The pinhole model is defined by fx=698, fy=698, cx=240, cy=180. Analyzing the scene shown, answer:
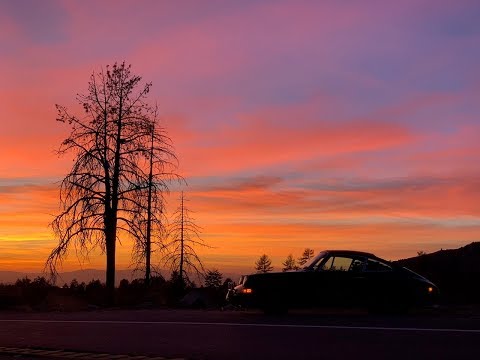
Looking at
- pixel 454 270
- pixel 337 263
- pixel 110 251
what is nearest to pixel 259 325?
pixel 337 263

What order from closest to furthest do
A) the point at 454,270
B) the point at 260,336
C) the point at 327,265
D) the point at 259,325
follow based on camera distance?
the point at 260,336
the point at 259,325
the point at 327,265
the point at 454,270

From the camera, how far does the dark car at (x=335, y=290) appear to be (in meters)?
18.9

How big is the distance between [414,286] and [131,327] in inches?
305

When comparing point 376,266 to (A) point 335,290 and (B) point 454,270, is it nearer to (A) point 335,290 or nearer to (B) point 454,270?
(A) point 335,290

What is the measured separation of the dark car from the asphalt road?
51cm

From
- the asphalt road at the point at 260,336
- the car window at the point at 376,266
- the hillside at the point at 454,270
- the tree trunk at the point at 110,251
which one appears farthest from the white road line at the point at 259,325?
the tree trunk at the point at 110,251

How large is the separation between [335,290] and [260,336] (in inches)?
218

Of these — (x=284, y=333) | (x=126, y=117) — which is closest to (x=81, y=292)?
(x=126, y=117)

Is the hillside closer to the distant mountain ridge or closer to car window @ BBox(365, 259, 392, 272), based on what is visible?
the distant mountain ridge

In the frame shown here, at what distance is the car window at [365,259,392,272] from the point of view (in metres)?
19.3

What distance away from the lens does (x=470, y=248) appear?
123ft

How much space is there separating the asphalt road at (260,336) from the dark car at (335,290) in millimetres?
506

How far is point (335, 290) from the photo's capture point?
749 inches

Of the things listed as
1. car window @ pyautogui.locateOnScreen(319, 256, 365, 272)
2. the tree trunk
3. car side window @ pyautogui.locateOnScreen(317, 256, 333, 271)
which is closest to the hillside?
car window @ pyautogui.locateOnScreen(319, 256, 365, 272)
